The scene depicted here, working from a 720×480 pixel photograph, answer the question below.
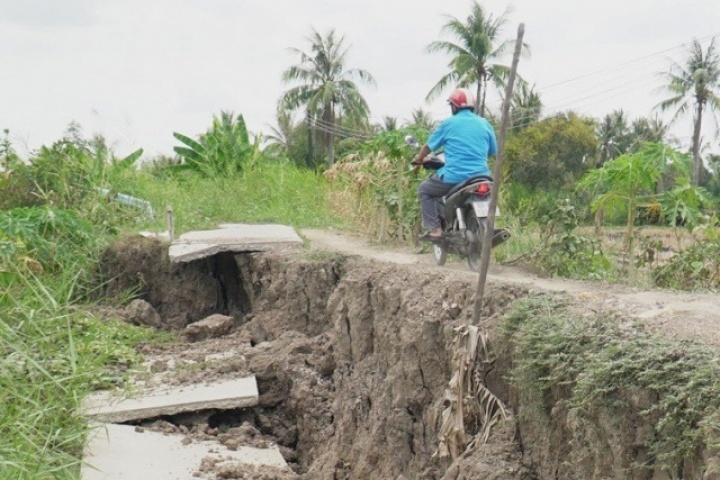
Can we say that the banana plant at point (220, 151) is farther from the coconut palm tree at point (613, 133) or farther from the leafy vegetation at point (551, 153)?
the coconut palm tree at point (613, 133)

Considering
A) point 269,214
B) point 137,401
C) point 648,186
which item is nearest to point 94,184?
point 269,214

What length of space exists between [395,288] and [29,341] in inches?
100

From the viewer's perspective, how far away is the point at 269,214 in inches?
553

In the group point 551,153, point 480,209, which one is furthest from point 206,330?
point 551,153

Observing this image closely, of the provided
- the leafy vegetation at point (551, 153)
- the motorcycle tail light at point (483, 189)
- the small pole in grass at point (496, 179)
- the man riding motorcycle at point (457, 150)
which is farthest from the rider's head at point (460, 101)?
the leafy vegetation at point (551, 153)

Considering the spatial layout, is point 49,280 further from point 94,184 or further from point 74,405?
point 94,184

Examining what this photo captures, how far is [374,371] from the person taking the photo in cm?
713

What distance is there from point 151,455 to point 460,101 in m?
4.04

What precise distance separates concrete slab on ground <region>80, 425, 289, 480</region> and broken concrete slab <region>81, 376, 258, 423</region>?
0.23 m

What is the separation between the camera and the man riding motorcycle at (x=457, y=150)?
27.8 ft

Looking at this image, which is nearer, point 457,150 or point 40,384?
point 40,384

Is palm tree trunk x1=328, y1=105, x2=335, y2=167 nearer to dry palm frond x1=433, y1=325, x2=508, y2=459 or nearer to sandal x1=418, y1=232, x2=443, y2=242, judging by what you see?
sandal x1=418, y1=232, x2=443, y2=242

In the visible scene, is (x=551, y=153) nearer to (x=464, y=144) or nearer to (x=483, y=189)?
Result: (x=464, y=144)

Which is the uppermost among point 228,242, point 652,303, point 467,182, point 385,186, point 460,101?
point 460,101
